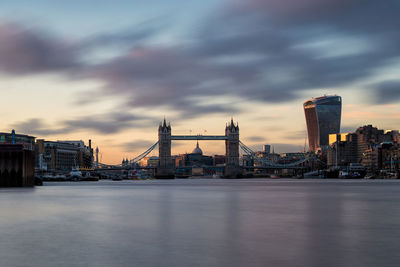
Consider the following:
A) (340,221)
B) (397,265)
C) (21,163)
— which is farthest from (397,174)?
(397,265)

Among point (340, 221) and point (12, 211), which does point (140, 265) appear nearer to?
point (340, 221)

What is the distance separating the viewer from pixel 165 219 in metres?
27.1

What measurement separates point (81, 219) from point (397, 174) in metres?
183

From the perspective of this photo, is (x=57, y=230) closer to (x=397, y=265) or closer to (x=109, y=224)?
(x=109, y=224)

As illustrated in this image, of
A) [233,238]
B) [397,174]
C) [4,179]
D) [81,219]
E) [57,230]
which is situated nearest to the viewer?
[233,238]

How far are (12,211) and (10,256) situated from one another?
17.5 meters

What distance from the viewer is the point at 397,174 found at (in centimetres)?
19162

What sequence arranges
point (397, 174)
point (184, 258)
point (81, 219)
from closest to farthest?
1. point (184, 258)
2. point (81, 219)
3. point (397, 174)

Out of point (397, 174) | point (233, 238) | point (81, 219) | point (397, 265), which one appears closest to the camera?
point (397, 265)

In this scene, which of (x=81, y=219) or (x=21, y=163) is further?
(x=21, y=163)

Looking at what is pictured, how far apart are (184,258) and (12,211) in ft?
66.4

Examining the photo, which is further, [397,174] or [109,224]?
[397,174]

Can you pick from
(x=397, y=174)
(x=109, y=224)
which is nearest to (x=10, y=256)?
(x=109, y=224)

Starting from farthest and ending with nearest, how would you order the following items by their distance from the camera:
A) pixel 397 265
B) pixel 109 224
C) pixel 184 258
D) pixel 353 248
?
pixel 109 224
pixel 353 248
pixel 184 258
pixel 397 265
